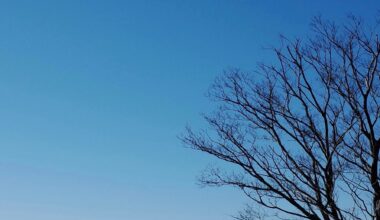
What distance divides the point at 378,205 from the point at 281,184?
7.50ft

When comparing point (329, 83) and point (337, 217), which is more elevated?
point (329, 83)

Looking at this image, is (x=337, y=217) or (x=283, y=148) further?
(x=283, y=148)

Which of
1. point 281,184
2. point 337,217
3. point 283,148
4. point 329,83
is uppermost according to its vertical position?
point 329,83

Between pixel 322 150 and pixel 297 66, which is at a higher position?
pixel 297 66

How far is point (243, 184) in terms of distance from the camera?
47.8 feet

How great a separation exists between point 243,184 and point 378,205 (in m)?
3.27

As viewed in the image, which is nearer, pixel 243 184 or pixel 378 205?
pixel 378 205

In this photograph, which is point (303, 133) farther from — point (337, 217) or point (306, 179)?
point (337, 217)

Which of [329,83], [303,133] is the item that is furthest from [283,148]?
[329,83]

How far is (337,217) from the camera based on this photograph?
527 inches

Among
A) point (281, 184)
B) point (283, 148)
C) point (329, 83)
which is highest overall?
point (329, 83)

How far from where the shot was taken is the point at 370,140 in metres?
13.6

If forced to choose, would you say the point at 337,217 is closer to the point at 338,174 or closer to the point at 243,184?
the point at 338,174

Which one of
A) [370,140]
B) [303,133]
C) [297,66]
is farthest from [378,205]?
[297,66]
